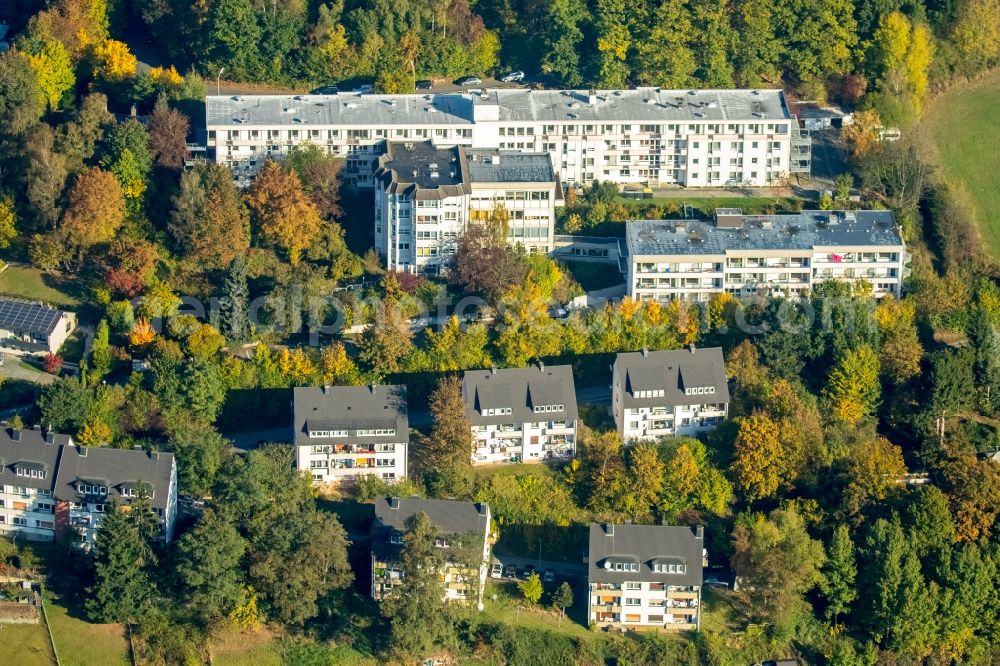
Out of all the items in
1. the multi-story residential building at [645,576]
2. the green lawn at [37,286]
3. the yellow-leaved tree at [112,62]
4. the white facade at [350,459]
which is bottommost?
the multi-story residential building at [645,576]

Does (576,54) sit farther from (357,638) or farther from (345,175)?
(357,638)

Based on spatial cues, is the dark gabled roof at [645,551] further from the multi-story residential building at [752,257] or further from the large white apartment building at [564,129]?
the large white apartment building at [564,129]

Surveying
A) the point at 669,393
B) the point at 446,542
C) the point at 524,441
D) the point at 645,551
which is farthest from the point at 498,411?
the point at 645,551

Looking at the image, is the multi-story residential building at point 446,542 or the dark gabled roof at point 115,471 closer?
the multi-story residential building at point 446,542

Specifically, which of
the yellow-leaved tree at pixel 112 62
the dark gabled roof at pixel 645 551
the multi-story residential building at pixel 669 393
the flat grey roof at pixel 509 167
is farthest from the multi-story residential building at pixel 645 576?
the yellow-leaved tree at pixel 112 62

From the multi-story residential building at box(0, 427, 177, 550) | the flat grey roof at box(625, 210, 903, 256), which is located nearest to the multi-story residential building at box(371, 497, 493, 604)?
the multi-story residential building at box(0, 427, 177, 550)

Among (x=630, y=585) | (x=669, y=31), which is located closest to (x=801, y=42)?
(x=669, y=31)
